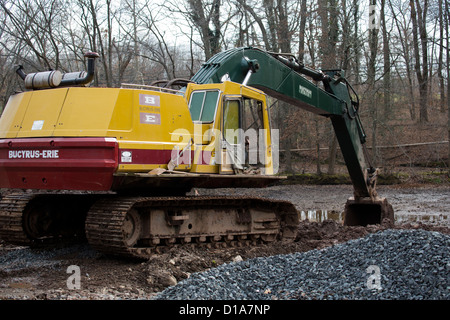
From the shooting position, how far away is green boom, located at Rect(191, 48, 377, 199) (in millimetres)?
8359

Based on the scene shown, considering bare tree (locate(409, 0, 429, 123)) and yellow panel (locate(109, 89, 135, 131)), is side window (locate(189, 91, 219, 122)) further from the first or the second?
bare tree (locate(409, 0, 429, 123))

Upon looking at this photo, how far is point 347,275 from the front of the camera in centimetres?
549

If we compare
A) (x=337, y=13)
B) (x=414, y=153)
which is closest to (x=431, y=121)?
(x=414, y=153)

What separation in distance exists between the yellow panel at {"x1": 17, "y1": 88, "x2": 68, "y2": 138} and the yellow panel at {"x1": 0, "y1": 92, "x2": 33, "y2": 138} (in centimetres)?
10

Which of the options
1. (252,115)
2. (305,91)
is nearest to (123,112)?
(252,115)

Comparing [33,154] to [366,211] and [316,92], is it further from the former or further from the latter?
[366,211]

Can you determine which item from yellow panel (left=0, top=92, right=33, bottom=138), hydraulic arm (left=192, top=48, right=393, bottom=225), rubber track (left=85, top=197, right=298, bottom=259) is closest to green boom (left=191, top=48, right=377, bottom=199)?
hydraulic arm (left=192, top=48, right=393, bottom=225)

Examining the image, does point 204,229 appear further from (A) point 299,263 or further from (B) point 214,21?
(B) point 214,21

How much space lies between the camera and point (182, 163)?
7195mm

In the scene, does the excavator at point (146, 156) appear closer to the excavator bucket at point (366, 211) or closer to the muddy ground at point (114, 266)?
the muddy ground at point (114, 266)

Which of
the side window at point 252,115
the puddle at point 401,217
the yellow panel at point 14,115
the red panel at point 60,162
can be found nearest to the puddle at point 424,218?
the puddle at point 401,217

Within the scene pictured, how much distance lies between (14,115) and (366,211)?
293 inches
